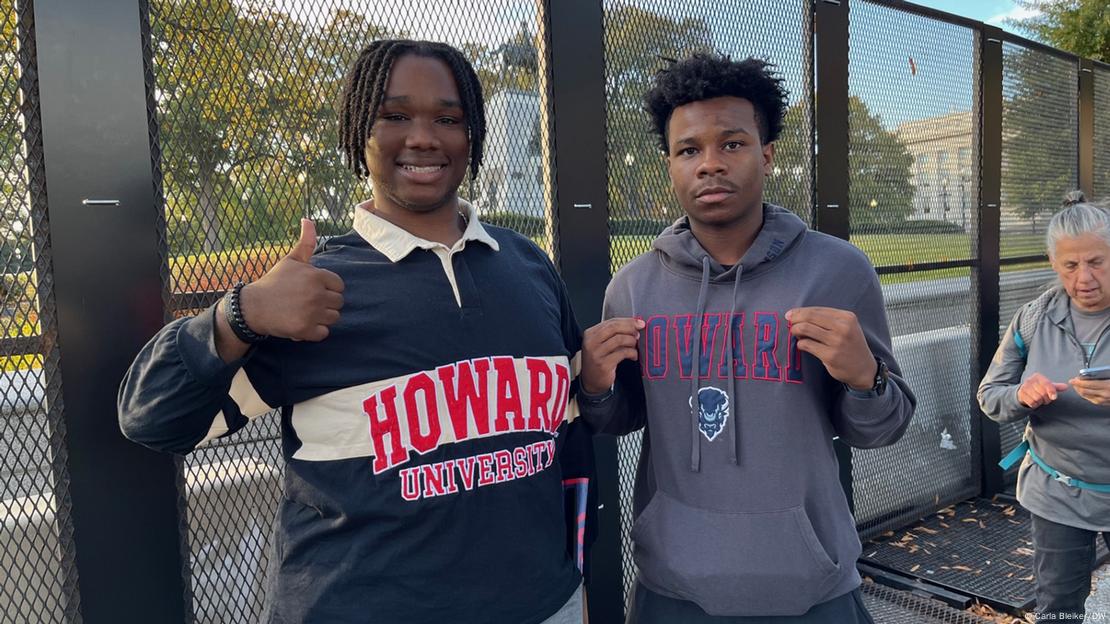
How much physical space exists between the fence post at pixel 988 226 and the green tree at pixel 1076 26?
589 cm

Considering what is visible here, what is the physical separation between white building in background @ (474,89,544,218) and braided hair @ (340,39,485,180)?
0.97 m

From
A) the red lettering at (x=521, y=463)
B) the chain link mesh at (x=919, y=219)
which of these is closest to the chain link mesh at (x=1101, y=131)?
the chain link mesh at (x=919, y=219)

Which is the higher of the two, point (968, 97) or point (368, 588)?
point (968, 97)

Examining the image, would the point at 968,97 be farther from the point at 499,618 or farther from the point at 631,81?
the point at 499,618

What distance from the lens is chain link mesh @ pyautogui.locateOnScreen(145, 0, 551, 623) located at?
211 cm

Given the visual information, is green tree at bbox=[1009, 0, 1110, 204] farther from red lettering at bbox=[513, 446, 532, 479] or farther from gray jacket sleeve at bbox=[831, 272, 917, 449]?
red lettering at bbox=[513, 446, 532, 479]

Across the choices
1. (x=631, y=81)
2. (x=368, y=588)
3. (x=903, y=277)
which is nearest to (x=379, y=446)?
(x=368, y=588)

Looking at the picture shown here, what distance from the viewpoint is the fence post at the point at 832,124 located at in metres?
3.90

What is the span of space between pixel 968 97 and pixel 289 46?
4.32m

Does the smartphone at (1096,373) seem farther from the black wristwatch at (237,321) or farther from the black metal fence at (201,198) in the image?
the black wristwatch at (237,321)

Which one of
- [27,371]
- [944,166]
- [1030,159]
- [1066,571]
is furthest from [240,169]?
[1030,159]

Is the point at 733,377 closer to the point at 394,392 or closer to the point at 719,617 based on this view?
the point at 719,617

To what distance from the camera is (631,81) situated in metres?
3.14

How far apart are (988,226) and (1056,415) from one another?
2501 mm
